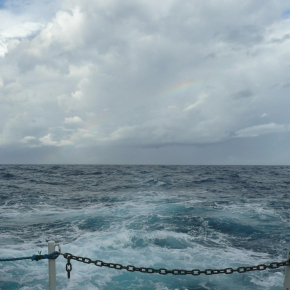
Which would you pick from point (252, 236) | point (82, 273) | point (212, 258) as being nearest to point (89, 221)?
point (82, 273)

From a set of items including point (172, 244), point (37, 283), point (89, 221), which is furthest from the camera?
point (89, 221)

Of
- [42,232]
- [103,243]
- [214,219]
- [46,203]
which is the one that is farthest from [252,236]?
[46,203]

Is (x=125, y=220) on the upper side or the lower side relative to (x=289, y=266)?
lower

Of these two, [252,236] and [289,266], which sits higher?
[289,266]

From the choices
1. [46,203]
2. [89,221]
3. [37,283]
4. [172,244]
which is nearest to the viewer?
[37,283]

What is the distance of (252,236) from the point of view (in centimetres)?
940

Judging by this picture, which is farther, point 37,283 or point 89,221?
point 89,221

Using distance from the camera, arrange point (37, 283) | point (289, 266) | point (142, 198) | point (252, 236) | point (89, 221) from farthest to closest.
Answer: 1. point (142, 198)
2. point (89, 221)
3. point (252, 236)
4. point (37, 283)
5. point (289, 266)

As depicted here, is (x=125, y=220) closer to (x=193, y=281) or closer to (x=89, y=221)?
(x=89, y=221)

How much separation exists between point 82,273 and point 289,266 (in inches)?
194

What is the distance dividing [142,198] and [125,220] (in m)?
5.95

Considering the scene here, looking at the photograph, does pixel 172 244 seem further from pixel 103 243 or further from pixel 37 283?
pixel 37 283

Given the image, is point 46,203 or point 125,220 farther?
point 46,203

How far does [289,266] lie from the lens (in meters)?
2.86
